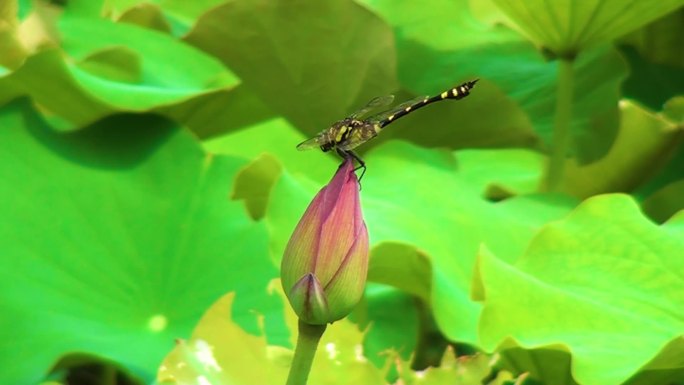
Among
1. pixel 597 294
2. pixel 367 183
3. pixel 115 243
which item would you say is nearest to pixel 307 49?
pixel 367 183

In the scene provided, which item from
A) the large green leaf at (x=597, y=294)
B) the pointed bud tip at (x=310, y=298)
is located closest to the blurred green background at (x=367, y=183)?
the large green leaf at (x=597, y=294)

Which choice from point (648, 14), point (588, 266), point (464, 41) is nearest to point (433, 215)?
point (588, 266)

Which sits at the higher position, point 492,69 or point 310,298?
point 310,298

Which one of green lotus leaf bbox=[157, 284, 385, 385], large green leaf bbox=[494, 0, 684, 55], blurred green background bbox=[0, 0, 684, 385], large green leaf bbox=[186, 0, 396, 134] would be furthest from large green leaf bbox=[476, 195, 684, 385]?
large green leaf bbox=[186, 0, 396, 134]

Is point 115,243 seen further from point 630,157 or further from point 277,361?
point 630,157

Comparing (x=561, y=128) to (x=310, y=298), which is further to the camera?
(x=561, y=128)

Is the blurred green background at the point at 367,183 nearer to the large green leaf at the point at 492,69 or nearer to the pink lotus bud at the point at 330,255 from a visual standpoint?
the large green leaf at the point at 492,69

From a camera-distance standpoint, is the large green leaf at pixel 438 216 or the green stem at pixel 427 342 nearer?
Result: the large green leaf at pixel 438 216

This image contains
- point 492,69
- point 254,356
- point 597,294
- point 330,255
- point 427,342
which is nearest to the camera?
point 330,255
